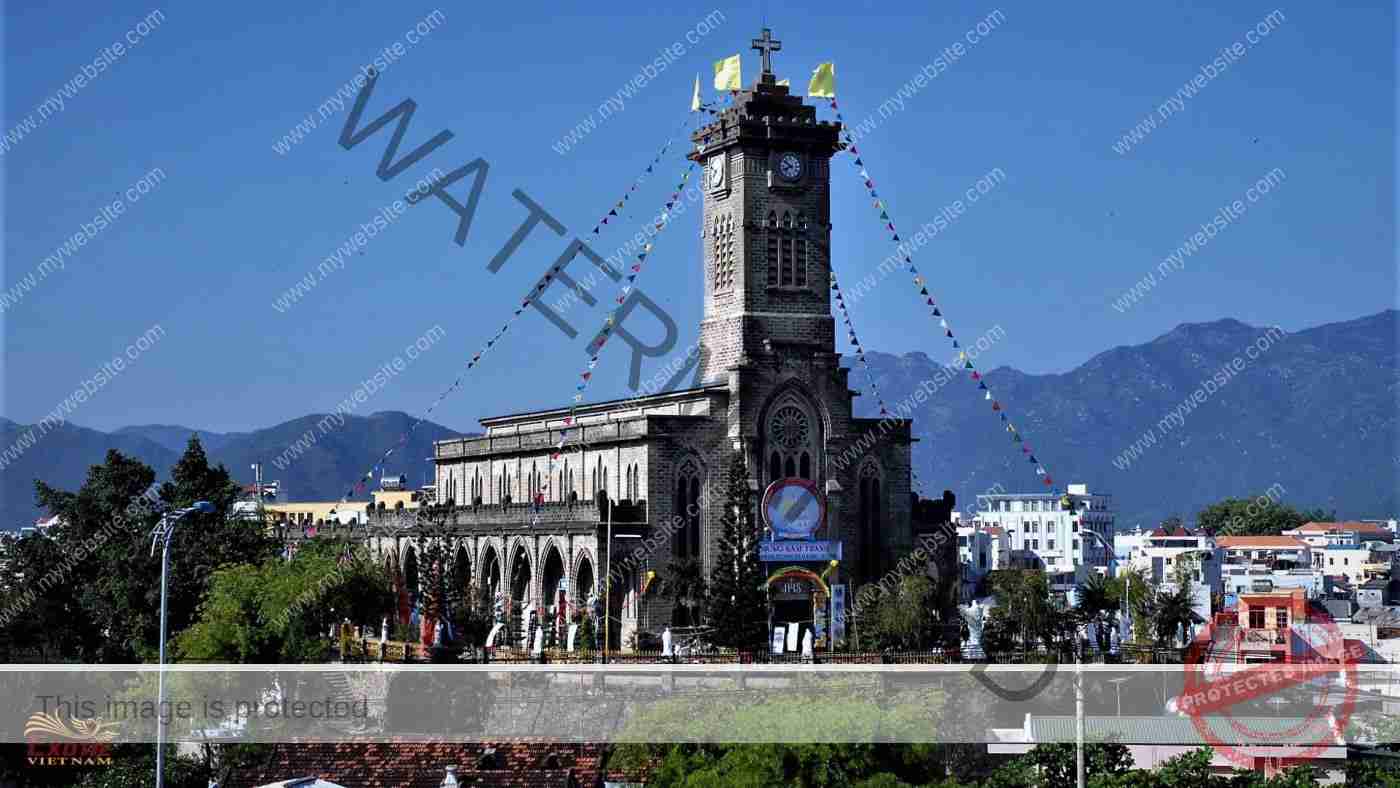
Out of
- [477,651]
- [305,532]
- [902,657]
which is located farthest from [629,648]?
[305,532]

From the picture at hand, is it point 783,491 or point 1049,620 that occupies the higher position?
point 783,491

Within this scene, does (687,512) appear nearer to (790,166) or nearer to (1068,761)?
(790,166)

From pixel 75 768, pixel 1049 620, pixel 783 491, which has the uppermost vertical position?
pixel 783 491

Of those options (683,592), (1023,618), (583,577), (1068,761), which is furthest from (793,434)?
(1068,761)

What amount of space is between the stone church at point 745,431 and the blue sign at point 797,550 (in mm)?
798

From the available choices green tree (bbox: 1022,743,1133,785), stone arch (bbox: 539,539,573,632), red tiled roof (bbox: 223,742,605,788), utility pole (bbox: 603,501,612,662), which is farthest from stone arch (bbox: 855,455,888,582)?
green tree (bbox: 1022,743,1133,785)

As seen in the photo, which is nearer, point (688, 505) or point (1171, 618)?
point (1171, 618)

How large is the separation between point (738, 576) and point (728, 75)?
24155 millimetres

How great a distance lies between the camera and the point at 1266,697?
70.4 metres

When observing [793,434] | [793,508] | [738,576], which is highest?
[793,434]

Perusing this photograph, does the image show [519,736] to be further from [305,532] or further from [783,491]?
[305,532]

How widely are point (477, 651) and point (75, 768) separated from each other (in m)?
15.3

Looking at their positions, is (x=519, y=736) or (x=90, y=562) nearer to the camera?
(x=519, y=736)

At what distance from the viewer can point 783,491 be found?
294 feet
